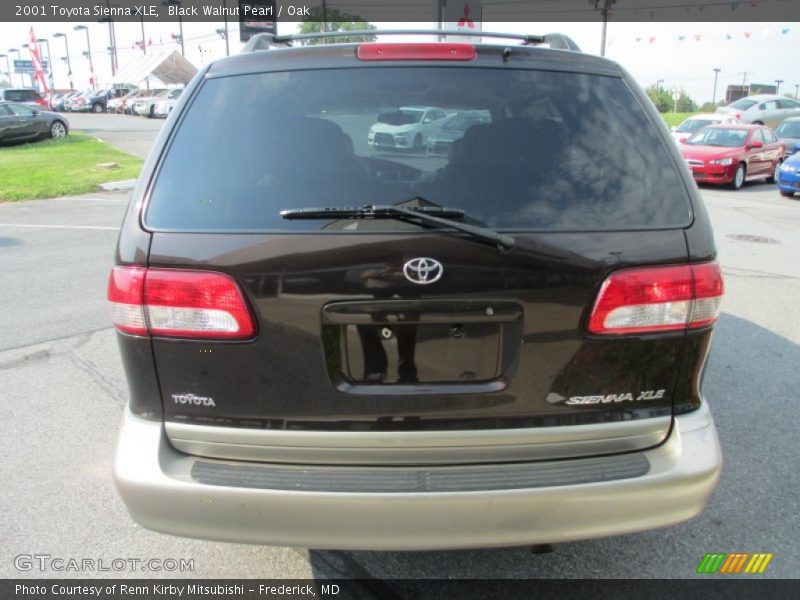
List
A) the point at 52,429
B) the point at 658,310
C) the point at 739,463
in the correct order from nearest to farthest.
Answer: the point at 658,310 → the point at 739,463 → the point at 52,429

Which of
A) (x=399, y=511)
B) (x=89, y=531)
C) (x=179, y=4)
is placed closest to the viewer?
(x=399, y=511)

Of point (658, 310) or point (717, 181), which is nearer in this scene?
point (658, 310)

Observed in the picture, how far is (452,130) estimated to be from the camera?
245 centimetres

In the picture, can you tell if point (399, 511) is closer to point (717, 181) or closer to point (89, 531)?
point (89, 531)

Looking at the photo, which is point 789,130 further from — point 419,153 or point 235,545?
point 235,545

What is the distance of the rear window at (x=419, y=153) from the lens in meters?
2.13

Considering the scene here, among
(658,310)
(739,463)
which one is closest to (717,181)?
(739,463)

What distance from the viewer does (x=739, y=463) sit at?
11.7 feet

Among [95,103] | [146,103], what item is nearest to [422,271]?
[146,103]

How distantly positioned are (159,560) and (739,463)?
2.93 meters

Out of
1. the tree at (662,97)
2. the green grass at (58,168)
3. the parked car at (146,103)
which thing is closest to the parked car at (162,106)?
the parked car at (146,103)

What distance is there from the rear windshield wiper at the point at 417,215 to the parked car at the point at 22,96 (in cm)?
3855

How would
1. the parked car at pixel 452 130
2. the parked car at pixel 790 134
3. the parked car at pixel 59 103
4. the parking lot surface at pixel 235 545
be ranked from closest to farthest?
the parked car at pixel 452 130 < the parking lot surface at pixel 235 545 < the parked car at pixel 790 134 < the parked car at pixel 59 103

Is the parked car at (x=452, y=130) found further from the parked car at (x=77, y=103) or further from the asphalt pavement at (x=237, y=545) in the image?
the parked car at (x=77, y=103)
